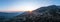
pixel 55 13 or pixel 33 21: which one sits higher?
pixel 55 13

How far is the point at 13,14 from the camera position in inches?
287

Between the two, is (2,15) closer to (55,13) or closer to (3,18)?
(3,18)

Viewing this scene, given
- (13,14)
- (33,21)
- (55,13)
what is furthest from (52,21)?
(13,14)

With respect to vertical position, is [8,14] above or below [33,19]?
above

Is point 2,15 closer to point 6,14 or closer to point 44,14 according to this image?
point 6,14

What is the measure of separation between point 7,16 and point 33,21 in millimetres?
2309

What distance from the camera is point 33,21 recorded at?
7016 millimetres

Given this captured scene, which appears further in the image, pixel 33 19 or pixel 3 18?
pixel 3 18

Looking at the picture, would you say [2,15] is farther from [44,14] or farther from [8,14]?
[44,14]

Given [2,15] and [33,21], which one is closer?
[33,21]

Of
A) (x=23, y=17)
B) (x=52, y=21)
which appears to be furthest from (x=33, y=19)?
(x=52, y=21)

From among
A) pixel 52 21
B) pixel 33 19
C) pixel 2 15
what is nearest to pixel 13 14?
pixel 2 15

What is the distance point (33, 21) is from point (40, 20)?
0.60 metres

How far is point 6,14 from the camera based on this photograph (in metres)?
7.76
